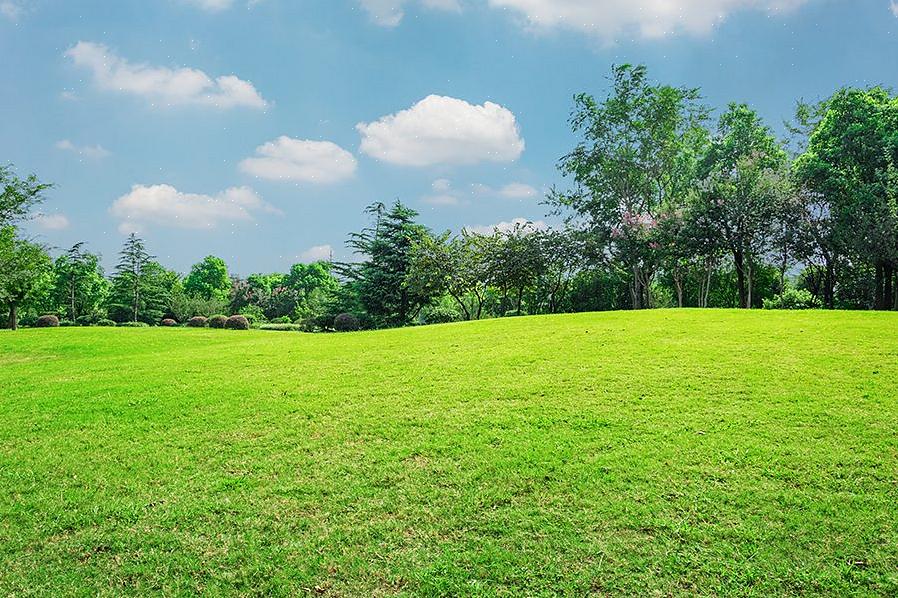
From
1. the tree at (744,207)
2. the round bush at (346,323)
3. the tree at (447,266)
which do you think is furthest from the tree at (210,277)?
the tree at (744,207)

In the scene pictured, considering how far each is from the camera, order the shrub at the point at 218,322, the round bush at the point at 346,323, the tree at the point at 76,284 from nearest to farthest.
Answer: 1. the round bush at the point at 346,323
2. the shrub at the point at 218,322
3. the tree at the point at 76,284

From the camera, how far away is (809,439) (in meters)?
5.57

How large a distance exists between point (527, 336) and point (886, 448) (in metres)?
7.34

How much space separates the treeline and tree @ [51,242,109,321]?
31.7 feet

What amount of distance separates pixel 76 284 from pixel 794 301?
51.5 metres

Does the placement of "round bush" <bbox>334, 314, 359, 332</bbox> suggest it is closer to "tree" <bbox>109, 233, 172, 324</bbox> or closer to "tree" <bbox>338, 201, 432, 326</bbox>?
"tree" <bbox>338, 201, 432, 326</bbox>

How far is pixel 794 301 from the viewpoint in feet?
80.8

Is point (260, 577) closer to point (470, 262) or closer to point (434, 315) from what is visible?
point (470, 262)

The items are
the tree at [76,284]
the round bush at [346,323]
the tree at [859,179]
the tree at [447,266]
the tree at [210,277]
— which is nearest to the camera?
the tree at [859,179]

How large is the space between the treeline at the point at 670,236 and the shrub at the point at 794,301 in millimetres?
62

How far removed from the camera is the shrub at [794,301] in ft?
80.9

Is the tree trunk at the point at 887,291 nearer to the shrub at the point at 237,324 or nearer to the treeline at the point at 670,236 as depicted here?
the treeline at the point at 670,236

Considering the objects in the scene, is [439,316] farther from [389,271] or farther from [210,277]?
[210,277]

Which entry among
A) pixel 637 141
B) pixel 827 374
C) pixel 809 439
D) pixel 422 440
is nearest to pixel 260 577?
pixel 422 440
